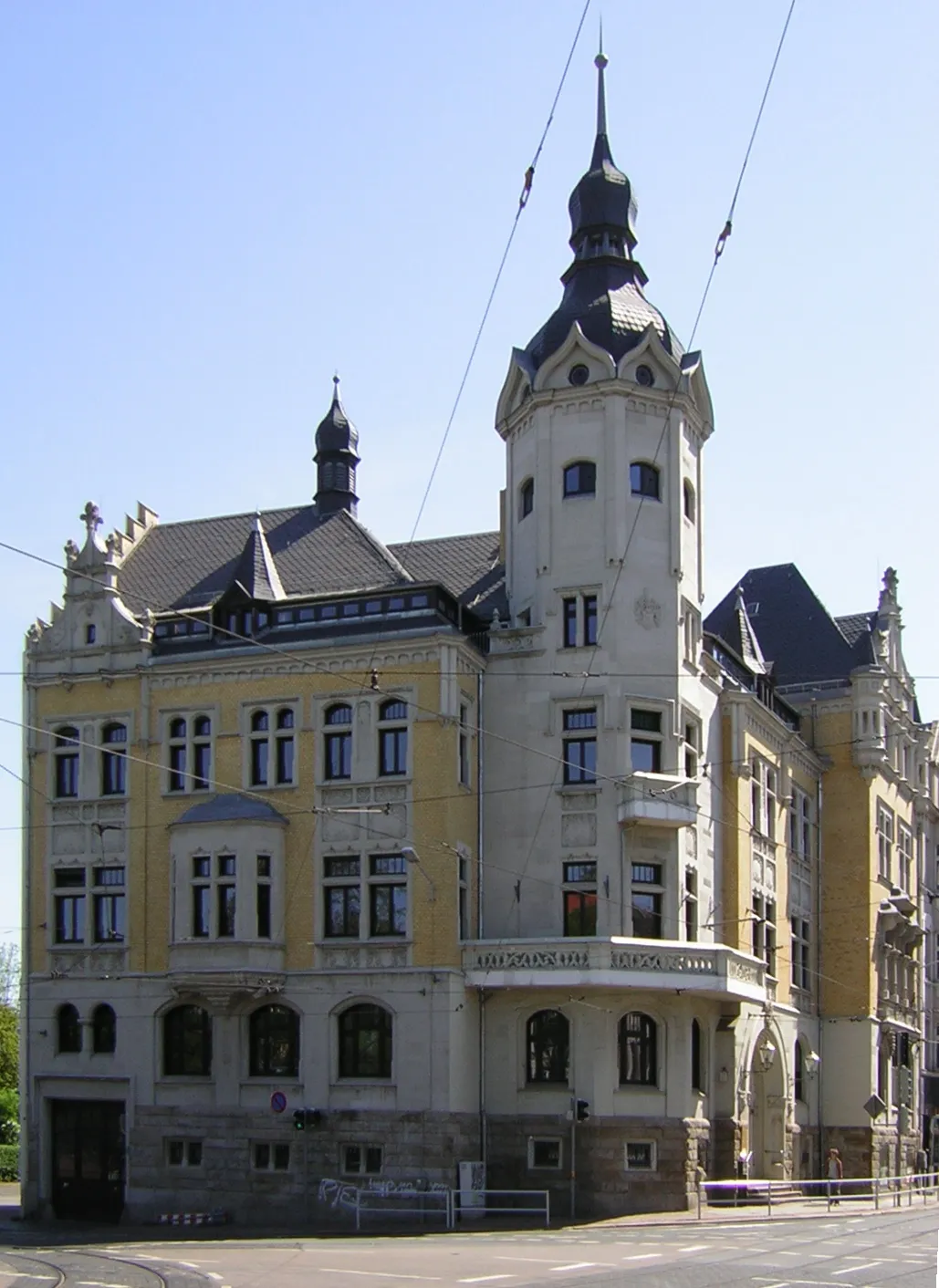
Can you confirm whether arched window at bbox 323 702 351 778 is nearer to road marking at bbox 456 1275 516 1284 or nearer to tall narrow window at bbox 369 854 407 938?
tall narrow window at bbox 369 854 407 938

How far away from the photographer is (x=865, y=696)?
5709cm

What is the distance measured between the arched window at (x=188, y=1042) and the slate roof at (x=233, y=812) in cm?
488

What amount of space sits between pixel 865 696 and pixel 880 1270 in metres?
32.3

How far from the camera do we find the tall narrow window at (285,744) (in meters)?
44.0

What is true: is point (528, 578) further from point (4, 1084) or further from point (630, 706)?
point (4, 1084)

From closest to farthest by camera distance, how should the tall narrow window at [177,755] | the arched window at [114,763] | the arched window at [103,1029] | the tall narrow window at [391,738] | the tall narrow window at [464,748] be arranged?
the tall narrow window at [391,738], the tall narrow window at [464,748], the arched window at [103,1029], the tall narrow window at [177,755], the arched window at [114,763]

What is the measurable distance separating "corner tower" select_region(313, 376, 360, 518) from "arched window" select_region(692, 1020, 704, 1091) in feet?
60.0

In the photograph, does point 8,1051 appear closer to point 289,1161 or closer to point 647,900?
point 289,1161

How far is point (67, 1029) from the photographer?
45375 millimetres

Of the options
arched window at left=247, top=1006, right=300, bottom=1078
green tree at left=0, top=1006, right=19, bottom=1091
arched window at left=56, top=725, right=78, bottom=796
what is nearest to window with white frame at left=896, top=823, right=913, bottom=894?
arched window at left=247, top=1006, right=300, bottom=1078

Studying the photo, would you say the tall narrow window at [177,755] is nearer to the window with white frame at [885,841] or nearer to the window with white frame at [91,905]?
the window with white frame at [91,905]

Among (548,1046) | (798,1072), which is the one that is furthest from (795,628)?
(548,1046)

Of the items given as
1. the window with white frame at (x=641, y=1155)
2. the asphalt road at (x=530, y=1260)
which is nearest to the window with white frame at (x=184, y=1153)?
the asphalt road at (x=530, y=1260)

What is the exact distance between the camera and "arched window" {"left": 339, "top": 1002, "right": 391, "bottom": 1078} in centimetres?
4159
